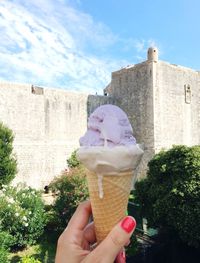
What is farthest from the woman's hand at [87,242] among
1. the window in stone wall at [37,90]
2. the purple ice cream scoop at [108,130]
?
the window in stone wall at [37,90]

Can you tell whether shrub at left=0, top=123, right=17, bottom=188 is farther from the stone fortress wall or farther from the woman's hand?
the woman's hand

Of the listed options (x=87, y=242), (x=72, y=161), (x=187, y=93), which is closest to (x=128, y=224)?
(x=87, y=242)

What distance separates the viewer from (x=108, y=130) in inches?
98.1

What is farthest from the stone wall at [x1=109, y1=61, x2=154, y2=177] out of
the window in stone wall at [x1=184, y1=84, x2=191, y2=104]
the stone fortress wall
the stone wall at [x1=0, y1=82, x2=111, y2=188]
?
the window in stone wall at [x1=184, y1=84, x2=191, y2=104]

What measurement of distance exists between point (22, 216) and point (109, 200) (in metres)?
9.17

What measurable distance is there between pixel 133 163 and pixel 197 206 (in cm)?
768

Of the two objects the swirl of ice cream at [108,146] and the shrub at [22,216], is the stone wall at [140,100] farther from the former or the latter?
the swirl of ice cream at [108,146]

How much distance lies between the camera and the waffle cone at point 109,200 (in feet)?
8.26

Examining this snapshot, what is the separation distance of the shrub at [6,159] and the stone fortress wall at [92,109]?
1.74m

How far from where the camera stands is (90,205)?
271 cm

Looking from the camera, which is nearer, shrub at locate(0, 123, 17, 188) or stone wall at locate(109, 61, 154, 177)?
shrub at locate(0, 123, 17, 188)

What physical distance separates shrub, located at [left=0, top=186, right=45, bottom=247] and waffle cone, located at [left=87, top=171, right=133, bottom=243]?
8758 mm

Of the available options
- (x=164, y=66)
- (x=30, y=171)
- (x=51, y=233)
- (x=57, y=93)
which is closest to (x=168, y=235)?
(x=51, y=233)

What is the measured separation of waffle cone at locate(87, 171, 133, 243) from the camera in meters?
2.52
